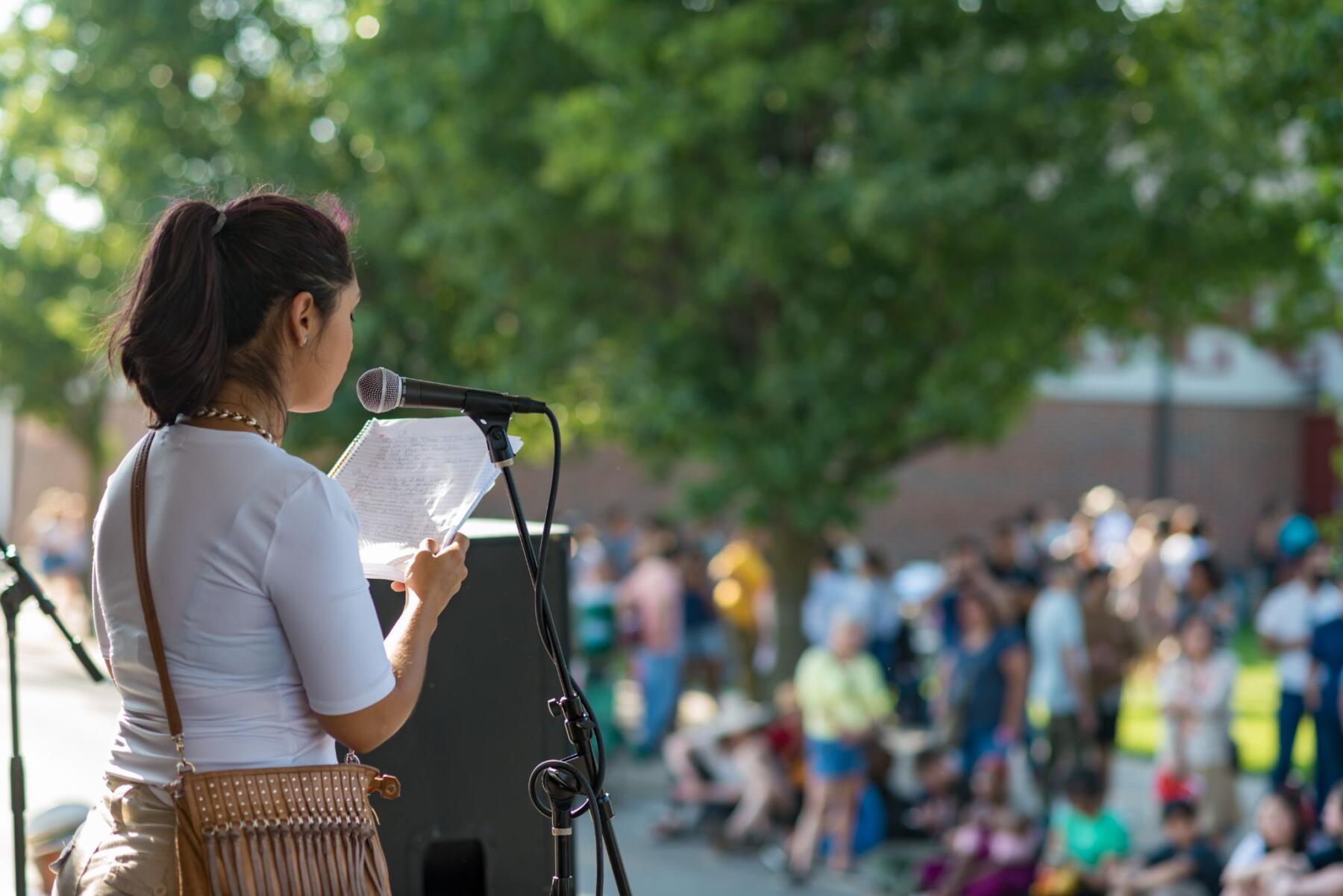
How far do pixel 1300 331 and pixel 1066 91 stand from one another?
1988 mm

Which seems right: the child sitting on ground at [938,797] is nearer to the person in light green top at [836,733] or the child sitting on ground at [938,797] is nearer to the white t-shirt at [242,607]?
the person in light green top at [836,733]

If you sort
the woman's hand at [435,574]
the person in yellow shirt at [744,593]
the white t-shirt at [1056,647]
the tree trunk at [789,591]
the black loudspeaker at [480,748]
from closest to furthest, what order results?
the woman's hand at [435,574]
the black loudspeaker at [480,748]
the white t-shirt at [1056,647]
the tree trunk at [789,591]
the person in yellow shirt at [744,593]

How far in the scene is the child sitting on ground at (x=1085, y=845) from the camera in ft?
22.5

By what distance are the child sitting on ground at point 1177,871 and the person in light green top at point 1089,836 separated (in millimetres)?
97

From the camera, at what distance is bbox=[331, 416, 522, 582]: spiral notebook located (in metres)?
2.04

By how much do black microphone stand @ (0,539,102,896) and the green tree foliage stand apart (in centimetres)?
487

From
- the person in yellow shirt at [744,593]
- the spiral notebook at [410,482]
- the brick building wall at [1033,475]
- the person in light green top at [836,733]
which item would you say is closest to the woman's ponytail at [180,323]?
the spiral notebook at [410,482]

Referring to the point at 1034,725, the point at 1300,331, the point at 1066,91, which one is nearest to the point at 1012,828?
the point at 1300,331

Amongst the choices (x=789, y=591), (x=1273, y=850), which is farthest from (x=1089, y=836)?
(x=789, y=591)

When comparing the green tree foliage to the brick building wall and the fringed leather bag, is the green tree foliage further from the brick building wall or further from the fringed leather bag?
the brick building wall

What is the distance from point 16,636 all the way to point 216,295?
1433mm

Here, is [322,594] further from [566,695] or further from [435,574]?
[566,695]

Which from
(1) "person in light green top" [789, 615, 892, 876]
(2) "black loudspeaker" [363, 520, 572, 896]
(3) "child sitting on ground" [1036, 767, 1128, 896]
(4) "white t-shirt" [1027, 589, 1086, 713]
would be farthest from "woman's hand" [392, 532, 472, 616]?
(4) "white t-shirt" [1027, 589, 1086, 713]

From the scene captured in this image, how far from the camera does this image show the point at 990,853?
726 cm
